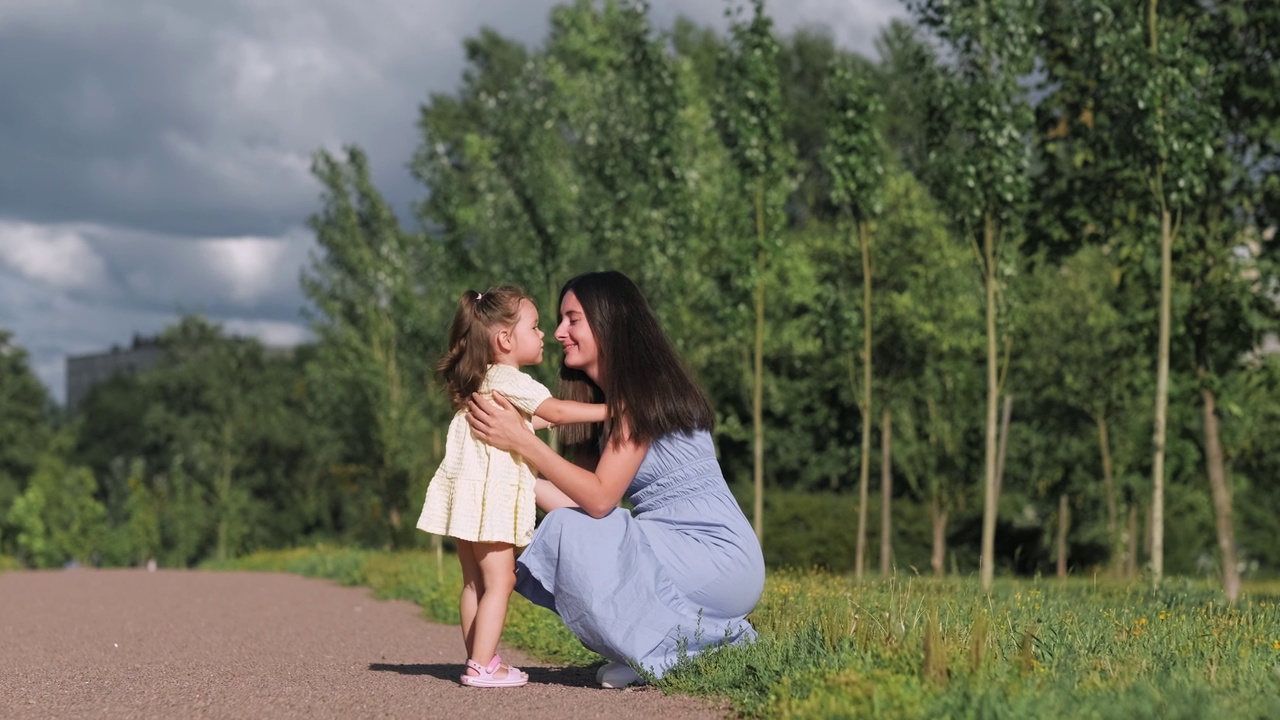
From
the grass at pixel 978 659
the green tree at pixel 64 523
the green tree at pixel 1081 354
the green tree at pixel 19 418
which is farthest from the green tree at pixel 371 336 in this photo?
the green tree at pixel 19 418

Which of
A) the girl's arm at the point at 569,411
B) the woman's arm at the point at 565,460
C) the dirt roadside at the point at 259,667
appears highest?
the girl's arm at the point at 569,411

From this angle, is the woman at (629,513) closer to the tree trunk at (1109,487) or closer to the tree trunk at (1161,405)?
the tree trunk at (1161,405)

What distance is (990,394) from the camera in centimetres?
1611

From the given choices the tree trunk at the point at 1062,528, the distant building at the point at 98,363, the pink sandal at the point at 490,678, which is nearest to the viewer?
the pink sandal at the point at 490,678

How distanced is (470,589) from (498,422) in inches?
32.8

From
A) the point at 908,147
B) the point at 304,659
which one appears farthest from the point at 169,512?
the point at 304,659

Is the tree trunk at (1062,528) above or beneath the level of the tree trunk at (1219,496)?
beneath

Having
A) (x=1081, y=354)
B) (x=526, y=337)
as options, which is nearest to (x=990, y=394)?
(x=526, y=337)

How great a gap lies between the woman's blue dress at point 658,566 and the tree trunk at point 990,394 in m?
8.83

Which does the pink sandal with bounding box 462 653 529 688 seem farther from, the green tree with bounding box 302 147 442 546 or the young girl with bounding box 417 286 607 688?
the green tree with bounding box 302 147 442 546

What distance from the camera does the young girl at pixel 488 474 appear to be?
19.5 feet

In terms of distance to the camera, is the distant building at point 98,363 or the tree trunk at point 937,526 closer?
the tree trunk at point 937,526

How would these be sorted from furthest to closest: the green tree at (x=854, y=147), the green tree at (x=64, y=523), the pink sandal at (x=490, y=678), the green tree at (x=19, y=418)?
the green tree at (x=19, y=418) < the green tree at (x=64, y=523) < the green tree at (x=854, y=147) < the pink sandal at (x=490, y=678)

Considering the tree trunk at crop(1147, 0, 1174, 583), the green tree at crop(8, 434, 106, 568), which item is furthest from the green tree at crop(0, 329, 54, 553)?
the tree trunk at crop(1147, 0, 1174, 583)
